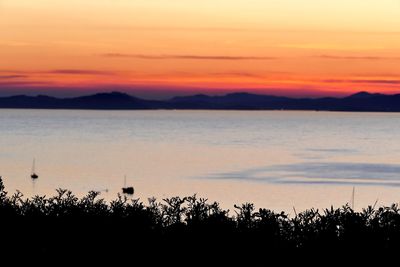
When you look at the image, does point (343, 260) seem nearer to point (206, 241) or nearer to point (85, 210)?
point (206, 241)

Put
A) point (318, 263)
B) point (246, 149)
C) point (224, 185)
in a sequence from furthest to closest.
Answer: point (246, 149) < point (224, 185) < point (318, 263)

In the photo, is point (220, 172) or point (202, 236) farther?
point (220, 172)

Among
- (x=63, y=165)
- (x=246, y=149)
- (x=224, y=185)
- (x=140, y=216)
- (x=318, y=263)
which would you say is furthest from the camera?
(x=246, y=149)

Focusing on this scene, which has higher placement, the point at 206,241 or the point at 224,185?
the point at 206,241

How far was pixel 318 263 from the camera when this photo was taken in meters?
19.8

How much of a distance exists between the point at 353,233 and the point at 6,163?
8699 cm

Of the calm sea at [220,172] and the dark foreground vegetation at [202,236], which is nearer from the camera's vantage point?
the dark foreground vegetation at [202,236]

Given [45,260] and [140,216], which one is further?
[140,216]

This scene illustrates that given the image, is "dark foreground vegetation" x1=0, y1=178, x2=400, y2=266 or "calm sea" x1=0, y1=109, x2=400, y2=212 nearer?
"dark foreground vegetation" x1=0, y1=178, x2=400, y2=266

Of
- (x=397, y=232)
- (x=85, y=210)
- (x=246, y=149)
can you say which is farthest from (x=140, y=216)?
(x=246, y=149)

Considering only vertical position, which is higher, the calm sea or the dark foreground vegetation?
the dark foreground vegetation

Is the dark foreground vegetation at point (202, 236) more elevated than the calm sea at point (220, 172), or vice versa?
the dark foreground vegetation at point (202, 236)

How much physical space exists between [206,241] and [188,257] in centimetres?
55

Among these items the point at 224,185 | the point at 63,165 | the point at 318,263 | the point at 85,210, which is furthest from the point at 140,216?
the point at 63,165
